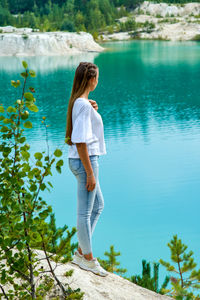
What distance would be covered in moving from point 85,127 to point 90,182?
0.32 metres

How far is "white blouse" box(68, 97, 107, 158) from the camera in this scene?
7.32ft

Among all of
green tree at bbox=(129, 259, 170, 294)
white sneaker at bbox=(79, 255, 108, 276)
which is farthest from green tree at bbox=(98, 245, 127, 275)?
white sneaker at bbox=(79, 255, 108, 276)

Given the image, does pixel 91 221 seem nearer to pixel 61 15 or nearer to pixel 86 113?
pixel 86 113

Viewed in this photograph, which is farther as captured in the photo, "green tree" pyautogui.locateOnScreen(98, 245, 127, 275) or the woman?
"green tree" pyautogui.locateOnScreen(98, 245, 127, 275)

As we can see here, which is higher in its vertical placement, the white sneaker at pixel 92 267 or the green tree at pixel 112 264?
the white sneaker at pixel 92 267

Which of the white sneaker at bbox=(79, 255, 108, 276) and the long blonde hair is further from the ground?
the long blonde hair

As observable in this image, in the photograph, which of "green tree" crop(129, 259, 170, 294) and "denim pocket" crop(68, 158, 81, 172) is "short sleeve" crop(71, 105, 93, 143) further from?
"green tree" crop(129, 259, 170, 294)

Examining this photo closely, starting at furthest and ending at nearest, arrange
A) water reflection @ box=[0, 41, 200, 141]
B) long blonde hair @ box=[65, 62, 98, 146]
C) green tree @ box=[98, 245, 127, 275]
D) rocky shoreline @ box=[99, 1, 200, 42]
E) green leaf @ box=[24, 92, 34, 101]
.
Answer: rocky shoreline @ box=[99, 1, 200, 42], water reflection @ box=[0, 41, 200, 141], green tree @ box=[98, 245, 127, 275], long blonde hair @ box=[65, 62, 98, 146], green leaf @ box=[24, 92, 34, 101]

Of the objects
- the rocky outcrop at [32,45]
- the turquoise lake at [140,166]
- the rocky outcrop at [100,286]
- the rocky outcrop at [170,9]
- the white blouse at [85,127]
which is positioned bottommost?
the turquoise lake at [140,166]

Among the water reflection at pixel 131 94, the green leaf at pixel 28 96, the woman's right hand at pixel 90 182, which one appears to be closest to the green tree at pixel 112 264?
the woman's right hand at pixel 90 182

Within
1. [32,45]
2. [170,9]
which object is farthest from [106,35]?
[170,9]

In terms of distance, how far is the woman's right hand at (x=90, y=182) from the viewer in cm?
228

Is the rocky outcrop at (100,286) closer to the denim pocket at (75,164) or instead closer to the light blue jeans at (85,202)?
the light blue jeans at (85,202)

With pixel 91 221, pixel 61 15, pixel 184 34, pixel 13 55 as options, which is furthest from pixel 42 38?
pixel 91 221
